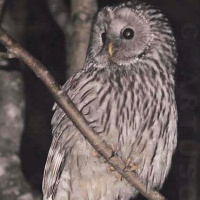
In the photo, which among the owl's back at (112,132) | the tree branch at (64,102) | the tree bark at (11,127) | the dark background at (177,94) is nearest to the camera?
the tree branch at (64,102)

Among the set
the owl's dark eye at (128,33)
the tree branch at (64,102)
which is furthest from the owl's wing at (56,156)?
the tree branch at (64,102)

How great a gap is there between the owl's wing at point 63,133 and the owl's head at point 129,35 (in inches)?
6.5

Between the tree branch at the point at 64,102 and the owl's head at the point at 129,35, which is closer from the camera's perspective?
the tree branch at the point at 64,102

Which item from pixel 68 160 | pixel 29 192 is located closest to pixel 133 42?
pixel 68 160

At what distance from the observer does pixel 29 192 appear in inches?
163

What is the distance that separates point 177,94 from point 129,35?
3.59 feet

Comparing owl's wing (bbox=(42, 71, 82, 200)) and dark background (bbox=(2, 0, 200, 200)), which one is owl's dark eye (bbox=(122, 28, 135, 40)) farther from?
dark background (bbox=(2, 0, 200, 200))

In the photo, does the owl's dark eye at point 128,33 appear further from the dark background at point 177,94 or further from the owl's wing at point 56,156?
the dark background at point 177,94

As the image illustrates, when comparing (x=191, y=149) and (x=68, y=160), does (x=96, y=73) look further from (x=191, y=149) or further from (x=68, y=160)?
(x=191, y=149)

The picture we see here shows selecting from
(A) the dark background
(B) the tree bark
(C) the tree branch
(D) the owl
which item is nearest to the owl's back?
(D) the owl

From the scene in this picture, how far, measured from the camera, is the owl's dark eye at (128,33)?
158 inches

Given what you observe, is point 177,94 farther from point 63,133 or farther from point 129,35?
point 63,133

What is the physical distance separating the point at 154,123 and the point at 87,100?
39 centimetres

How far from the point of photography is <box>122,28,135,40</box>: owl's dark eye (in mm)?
4012
